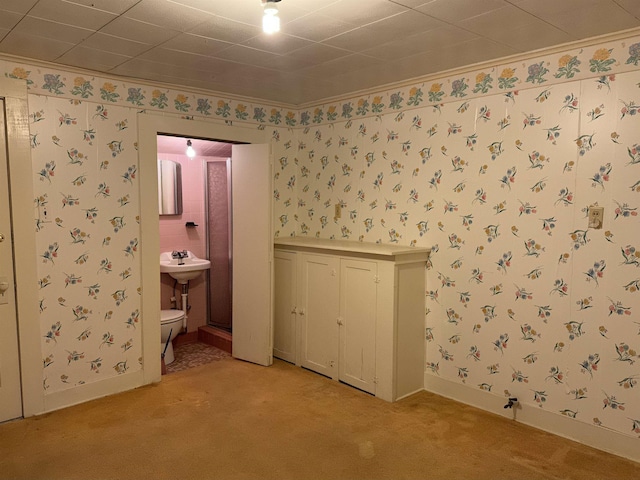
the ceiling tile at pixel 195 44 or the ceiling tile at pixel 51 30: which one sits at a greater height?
the ceiling tile at pixel 51 30

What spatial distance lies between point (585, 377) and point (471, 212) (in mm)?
1173

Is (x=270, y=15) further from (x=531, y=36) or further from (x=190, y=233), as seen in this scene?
(x=190, y=233)

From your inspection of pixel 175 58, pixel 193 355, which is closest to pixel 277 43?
pixel 175 58

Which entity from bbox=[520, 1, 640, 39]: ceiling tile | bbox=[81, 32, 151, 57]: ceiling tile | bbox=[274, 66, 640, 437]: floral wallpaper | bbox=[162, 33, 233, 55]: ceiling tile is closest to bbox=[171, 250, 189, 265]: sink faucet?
bbox=[274, 66, 640, 437]: floral wallpaper

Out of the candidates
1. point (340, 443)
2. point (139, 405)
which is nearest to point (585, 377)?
point (340, 443)

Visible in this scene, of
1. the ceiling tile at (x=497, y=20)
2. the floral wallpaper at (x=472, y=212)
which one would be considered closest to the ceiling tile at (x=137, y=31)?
the floral wallpaper at (x=472, y=212)

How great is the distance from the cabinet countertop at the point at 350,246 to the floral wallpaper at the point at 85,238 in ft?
4.05

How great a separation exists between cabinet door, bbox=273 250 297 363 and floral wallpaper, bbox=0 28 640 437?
2.15 feet

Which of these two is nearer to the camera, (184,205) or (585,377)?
(585,377)

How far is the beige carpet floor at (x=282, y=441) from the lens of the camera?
7.78ft

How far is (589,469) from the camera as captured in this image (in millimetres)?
2373

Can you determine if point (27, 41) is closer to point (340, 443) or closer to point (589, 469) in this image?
point (340, 443)

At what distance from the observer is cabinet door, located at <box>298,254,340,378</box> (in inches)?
140

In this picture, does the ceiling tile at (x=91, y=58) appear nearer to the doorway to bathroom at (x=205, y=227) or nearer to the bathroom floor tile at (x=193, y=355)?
the doorway to bathroom at (x=205, y=227)
